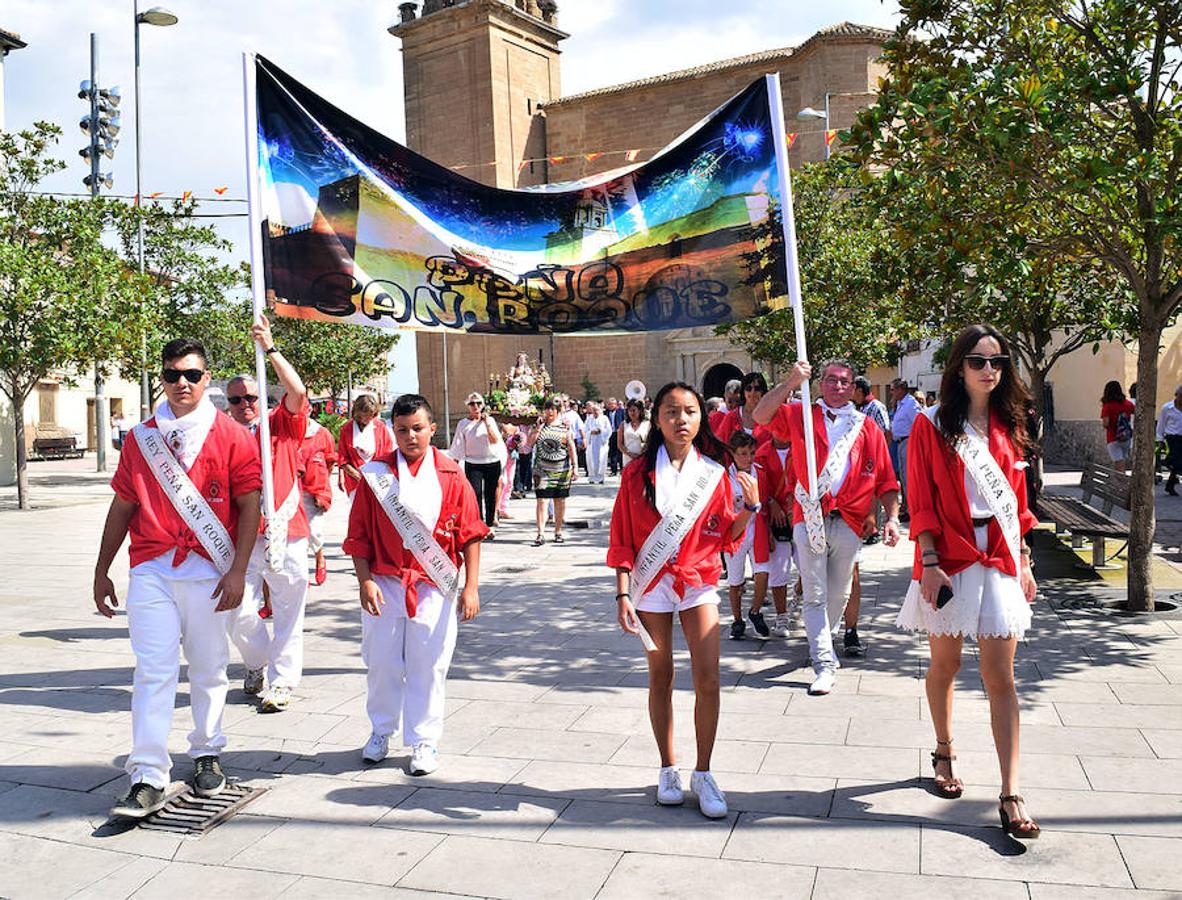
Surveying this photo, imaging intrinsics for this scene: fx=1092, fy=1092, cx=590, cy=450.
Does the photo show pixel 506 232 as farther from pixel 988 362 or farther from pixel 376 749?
pixel 988 362

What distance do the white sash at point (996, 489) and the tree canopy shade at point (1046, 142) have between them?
12.2 ft

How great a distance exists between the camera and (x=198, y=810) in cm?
445

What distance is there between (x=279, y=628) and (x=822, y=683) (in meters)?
3.06

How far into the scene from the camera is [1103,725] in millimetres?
5332

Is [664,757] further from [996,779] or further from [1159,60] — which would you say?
[1159,60]

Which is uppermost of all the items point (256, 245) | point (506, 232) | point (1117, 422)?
point (506, 232)

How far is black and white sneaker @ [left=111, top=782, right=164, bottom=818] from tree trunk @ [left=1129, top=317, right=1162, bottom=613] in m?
6.85

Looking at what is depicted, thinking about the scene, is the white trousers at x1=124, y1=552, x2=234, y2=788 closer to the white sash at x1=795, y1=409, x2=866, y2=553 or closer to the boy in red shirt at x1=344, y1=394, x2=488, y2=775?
the boy in red shirt at x1=344, y1=394, x2=488, y2=775

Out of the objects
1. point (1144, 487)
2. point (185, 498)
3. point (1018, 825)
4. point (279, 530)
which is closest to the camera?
point (1018, 825)

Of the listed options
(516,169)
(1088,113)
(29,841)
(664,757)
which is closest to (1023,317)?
(1088,113)

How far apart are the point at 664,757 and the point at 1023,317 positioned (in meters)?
11.4

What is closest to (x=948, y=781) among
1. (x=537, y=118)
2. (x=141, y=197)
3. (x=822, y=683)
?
(x=822, y=683)

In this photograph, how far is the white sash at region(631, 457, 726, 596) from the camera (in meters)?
4.41

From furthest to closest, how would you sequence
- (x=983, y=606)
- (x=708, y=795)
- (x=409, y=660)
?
(x=409, y=660), (x=708, y=795), (x=983, y=606)
